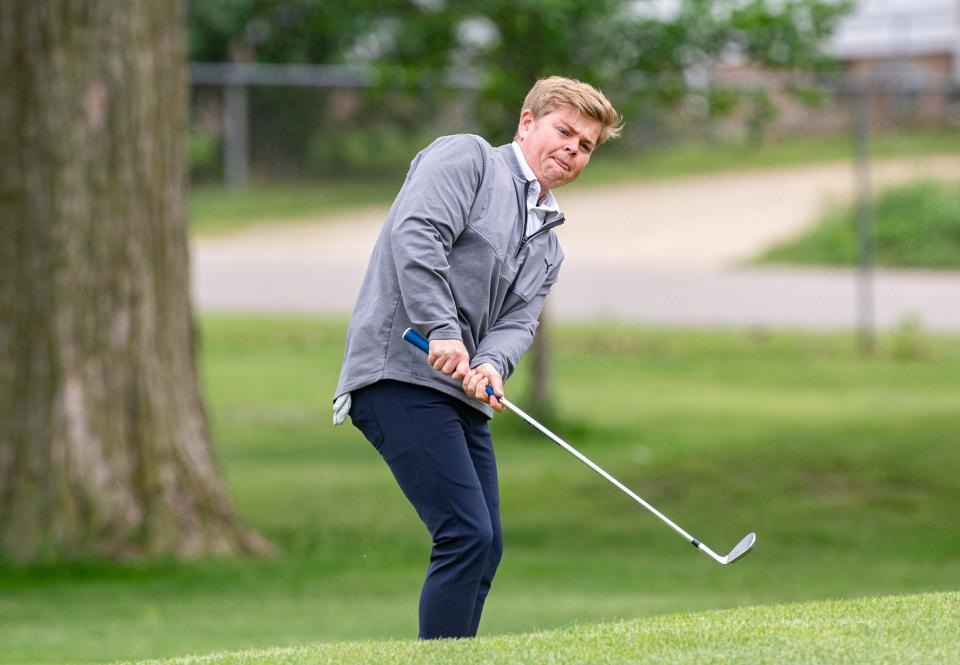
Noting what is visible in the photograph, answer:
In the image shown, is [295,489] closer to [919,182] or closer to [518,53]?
[518,53]

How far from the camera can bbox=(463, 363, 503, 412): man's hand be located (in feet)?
14.1

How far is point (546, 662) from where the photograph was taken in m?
3.96

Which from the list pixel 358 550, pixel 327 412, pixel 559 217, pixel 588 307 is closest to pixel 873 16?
pixel 588 307

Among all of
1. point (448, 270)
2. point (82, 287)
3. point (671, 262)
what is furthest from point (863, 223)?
point (448, 270)

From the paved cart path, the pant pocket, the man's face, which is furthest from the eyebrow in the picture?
the paved cart path

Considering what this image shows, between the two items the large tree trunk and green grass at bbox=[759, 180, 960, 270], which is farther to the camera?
green grass at bbox=[759, 180, 960, 270]

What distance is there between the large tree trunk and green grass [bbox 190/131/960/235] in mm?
9682

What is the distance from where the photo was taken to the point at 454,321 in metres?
4.29

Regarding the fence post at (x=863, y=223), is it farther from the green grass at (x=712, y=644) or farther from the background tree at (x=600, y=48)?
Result: the green grass at (x=712, y=644)

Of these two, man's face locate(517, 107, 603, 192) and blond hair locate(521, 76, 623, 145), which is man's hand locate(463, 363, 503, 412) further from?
blond hair locate(521, 76, 623, 145)

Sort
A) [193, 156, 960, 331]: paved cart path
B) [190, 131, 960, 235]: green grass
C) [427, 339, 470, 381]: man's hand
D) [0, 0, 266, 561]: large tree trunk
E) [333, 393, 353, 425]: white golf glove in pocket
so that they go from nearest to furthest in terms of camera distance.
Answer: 1. [427, 339, 470, 381]: man's hand
2. [333, 393, 353, 425]: white golf glove in pocket
3. [0, 0, 266, 561]: large tree trunk
4. [190, 131, 960, 235]: green grass
5. [193, 156, 960, 331]: paved cart path

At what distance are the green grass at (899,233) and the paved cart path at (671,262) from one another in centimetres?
30

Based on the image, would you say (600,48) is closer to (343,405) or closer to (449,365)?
(343,405)

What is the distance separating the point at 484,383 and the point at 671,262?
54.4ft
